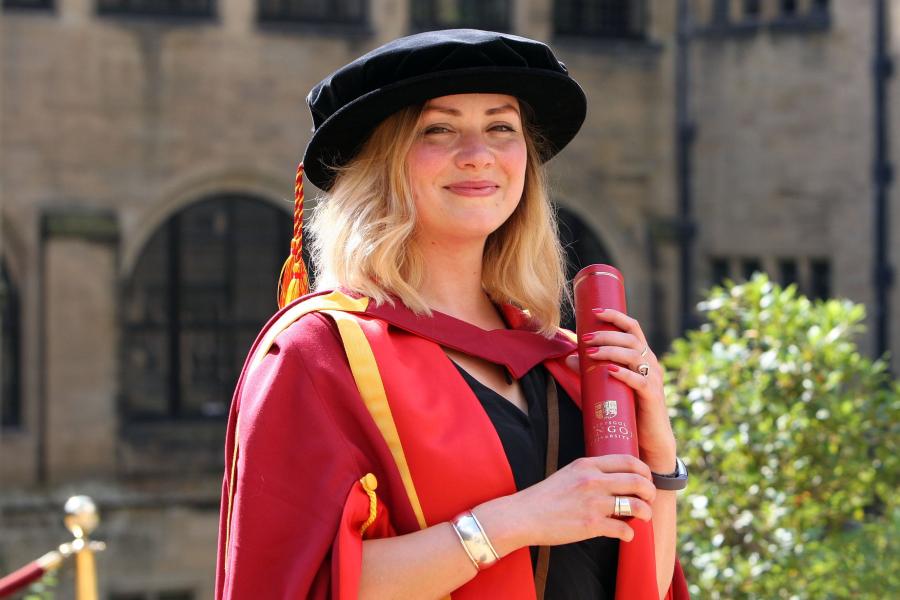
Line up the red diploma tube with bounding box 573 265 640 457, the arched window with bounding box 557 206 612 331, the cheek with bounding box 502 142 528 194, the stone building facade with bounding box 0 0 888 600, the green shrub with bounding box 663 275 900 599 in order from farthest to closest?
the arched window with bounding box 557 206 612 331 < the stone building facade with bounding box 0 0 888 600 < the green shrub with bounding box 663 275 900 599 < the cheek with bounding box 502 142 528 194 < the red diploma tube with bounding box 573 265 640 457

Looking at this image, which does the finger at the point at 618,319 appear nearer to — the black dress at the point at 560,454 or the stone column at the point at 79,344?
the black dress at the point at 560,454

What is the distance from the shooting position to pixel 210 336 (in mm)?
13219

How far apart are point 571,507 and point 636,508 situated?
0.11 metres

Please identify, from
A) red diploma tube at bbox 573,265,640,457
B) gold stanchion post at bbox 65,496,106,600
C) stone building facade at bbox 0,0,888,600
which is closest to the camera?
red diploma tube at bbox 573,265,640,457

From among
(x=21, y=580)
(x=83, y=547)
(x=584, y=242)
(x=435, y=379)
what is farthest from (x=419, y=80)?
(x=584, y=242)

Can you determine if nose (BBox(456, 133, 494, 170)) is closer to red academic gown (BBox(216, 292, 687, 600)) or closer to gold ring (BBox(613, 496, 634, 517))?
red academic gown (BBox(216, 292, 687, 600))

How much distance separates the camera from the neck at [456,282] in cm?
249

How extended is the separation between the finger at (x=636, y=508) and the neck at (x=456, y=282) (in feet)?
1.44

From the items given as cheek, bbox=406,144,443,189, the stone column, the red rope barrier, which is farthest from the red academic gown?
the stone column

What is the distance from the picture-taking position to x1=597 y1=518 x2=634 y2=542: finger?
7.32ft

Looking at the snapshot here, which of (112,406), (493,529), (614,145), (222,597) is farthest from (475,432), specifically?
(614,145)

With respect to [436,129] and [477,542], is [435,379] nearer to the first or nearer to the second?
[477,542]

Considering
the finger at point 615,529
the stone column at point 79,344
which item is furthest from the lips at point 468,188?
the stone column at point 79,344

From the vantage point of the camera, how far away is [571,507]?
222cm
